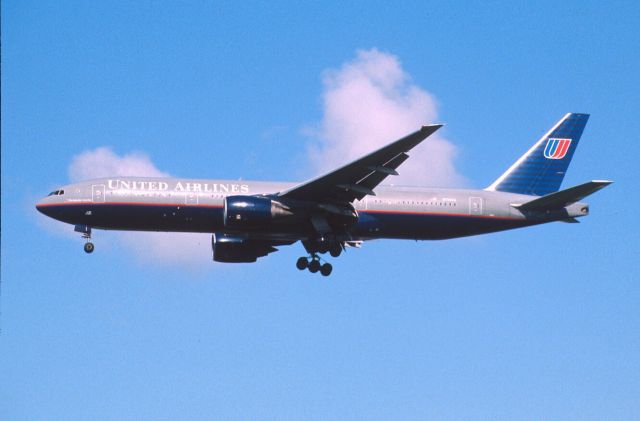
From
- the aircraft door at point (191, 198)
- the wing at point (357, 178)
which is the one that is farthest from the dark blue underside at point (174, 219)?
the wing at point (357, 178)

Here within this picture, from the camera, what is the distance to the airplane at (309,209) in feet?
142

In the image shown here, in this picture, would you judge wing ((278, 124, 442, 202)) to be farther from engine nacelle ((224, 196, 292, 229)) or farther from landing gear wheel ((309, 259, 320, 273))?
landing gear wheel ((309, 259, 320, 273))

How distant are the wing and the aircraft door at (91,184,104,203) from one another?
26.0 ft

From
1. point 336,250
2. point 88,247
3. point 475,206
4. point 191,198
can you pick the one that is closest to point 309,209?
point 336,250

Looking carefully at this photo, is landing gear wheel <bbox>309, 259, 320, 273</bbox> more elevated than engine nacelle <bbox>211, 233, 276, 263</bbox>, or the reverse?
engine nacelle <bbox>211, 233, 276, 263</bbox>

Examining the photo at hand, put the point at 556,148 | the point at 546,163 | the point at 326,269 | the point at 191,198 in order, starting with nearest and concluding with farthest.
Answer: the point at 191,198 < the point at 326,269 < the point at 546,163 < the point at 556,148

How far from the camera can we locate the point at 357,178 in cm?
4300

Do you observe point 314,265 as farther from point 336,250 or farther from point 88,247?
point 88,247

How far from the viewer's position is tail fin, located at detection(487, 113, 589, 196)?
49938 millimetres

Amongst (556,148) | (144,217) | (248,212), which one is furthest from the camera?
(556,148)

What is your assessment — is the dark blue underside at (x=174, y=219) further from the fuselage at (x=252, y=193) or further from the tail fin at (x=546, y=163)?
the tail fin at (x=546, y=163)

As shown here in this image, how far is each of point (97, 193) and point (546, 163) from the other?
22.4m

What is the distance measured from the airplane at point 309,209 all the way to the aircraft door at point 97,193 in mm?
55

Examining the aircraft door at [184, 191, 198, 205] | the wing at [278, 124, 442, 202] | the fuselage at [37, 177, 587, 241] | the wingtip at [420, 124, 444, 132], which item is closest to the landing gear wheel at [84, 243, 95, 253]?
the fuselage at [37, 177, 587, 241]
